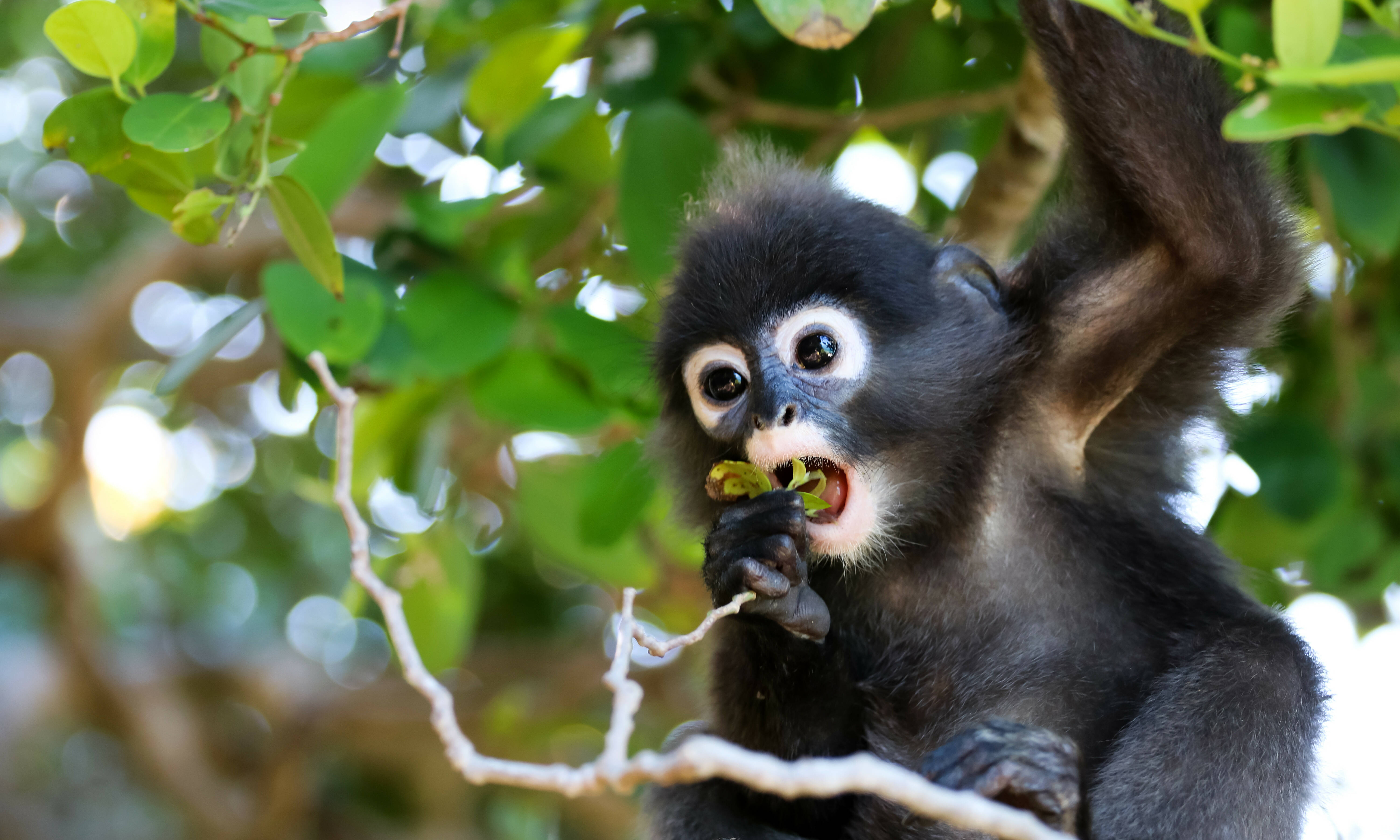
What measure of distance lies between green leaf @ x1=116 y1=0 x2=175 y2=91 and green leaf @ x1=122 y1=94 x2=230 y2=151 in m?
0.04

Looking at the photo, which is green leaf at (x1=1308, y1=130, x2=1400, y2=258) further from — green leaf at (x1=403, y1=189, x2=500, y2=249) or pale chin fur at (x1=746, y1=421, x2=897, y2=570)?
green leaf at (x1=403, y1=189, x2=500, y2=249)

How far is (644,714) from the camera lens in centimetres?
629

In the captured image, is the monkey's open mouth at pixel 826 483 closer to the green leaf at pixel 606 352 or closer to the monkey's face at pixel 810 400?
the monkey's face at pixel 810 400

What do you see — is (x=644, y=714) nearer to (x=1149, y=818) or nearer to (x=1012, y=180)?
(x=1012, y=180)

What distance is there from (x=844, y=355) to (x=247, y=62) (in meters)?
1.22

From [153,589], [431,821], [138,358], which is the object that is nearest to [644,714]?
[431,821]

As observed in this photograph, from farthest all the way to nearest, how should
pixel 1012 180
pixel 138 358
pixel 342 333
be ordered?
1. pixel 138 358
2. pixel 1012 180
3. pixel 342 333

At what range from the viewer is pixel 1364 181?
2.53 metres

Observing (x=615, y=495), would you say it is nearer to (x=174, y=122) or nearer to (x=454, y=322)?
(x=454, y=322)

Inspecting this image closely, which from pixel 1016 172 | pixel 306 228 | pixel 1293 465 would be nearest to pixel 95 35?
pixel 306 228

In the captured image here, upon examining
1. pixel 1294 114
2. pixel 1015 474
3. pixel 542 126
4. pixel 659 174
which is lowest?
pixel 1015 474

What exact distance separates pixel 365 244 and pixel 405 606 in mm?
1373

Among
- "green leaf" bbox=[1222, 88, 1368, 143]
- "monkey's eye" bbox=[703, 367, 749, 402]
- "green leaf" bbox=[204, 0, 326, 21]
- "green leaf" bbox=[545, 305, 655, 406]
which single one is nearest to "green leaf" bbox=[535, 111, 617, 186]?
Answer: "green leaf" bbox=[545, 305, 655, 406]

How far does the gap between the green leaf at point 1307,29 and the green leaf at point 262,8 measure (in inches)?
52.4
